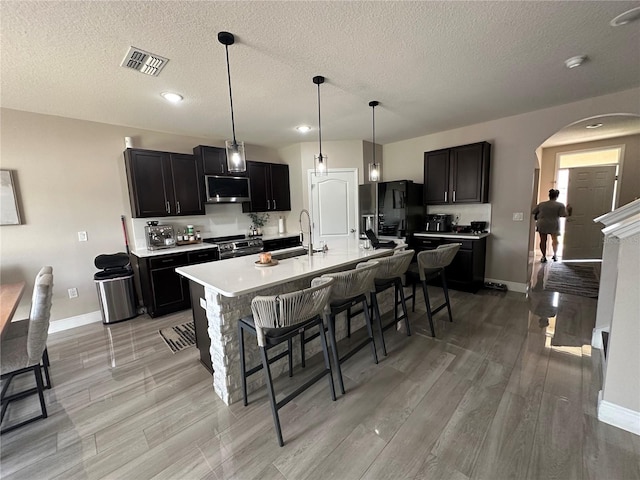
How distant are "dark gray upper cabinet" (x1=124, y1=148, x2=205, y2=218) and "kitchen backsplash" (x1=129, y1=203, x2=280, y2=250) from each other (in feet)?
0.93

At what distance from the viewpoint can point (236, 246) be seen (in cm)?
423

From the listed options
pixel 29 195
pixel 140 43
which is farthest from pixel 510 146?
pixel 29 195

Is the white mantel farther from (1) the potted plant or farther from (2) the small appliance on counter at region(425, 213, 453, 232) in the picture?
(1) the potted plant

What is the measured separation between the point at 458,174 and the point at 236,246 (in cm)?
377

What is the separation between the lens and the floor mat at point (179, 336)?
9.28 ft

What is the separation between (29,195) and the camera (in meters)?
3.11

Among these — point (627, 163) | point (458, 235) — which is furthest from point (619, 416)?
point (627, 163)

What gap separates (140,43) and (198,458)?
2814mm

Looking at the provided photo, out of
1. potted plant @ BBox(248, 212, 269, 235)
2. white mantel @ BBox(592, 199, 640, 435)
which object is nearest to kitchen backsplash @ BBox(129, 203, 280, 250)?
potted plant @ BBox(248, 212, 269, 235)

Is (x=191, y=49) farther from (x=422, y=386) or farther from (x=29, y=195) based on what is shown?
(x=422, y=386)

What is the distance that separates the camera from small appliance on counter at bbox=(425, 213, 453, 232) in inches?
181

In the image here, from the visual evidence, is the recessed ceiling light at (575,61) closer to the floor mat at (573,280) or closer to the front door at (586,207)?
the floor mat at (573,280)

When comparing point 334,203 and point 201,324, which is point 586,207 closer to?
point 334,203

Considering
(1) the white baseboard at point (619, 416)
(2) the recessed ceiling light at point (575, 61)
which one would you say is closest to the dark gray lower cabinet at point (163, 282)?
(1) the white baseboard at point (619, 416)
